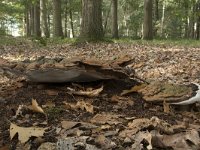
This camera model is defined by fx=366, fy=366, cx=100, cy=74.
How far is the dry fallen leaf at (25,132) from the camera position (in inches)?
125

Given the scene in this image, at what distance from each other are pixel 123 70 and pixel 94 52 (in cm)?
523

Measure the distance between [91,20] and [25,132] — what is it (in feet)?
29.8

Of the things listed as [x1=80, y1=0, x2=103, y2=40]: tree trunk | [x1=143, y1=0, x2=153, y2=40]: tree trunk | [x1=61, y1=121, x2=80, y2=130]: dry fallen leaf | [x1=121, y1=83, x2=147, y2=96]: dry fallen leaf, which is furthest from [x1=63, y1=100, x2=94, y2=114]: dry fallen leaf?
[x1=143, y1=0, x2=153, y2=40]: tree trunk

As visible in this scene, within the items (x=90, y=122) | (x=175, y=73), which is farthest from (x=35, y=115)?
(x=175, y=73)

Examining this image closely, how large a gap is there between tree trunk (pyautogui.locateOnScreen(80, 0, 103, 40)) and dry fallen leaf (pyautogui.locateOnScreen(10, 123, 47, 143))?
8862mm

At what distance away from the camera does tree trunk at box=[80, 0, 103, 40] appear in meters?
12.0

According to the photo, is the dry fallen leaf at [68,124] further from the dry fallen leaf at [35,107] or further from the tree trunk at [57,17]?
the tree trunk at [57,17]

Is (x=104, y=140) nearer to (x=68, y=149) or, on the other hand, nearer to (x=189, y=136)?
(x=68, y=149)

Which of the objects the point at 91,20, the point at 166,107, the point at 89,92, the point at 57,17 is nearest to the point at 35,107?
the point at 89,92

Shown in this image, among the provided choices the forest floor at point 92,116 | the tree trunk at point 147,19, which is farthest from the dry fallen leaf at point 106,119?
the tree trunk at point 147,19

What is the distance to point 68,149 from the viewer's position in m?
3.01

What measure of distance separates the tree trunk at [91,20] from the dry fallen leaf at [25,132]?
8862mm

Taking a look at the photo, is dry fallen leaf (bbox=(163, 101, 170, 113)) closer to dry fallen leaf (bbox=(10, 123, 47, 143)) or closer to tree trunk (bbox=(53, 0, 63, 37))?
dry fallen leaf (bbox=(10, 123, 47, 143))

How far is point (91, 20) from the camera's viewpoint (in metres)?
12.1
